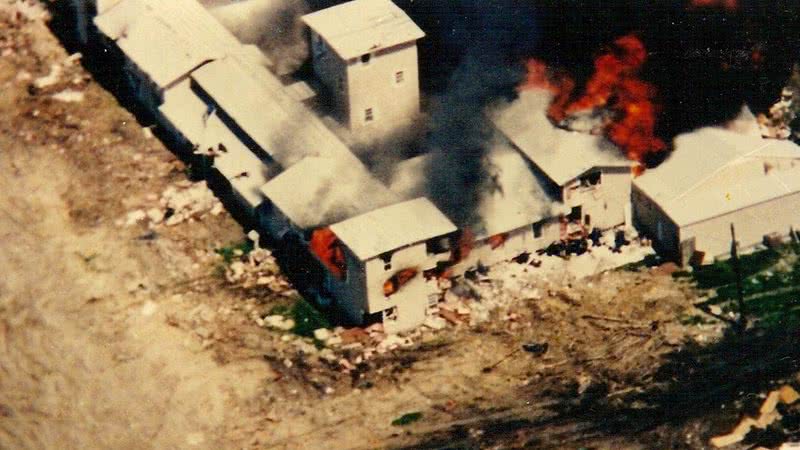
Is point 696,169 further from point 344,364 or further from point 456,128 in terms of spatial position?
point 344,364

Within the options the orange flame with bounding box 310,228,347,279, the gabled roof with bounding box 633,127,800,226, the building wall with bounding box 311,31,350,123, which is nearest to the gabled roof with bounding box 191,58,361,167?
the building wall with bounding box 311,31,350,123

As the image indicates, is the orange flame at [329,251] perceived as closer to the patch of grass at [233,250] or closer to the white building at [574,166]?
the patch of grass at [233,250]

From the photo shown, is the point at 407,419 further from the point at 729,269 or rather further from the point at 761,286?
the point at 761,286

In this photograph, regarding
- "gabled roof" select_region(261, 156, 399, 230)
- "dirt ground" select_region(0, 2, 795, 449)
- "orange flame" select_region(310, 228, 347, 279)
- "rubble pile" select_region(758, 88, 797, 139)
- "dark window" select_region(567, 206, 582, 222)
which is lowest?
"dirt ground" select_region(0, 2, 795, 449)

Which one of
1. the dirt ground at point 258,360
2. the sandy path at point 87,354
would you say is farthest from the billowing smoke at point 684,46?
the sandy path at point 87,354

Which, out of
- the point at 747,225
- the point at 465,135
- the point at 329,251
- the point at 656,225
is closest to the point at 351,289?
the point at 329,251

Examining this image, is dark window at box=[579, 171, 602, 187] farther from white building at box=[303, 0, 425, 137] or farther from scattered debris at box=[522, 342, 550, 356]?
white building at box=[303, 0, 425, 137]
